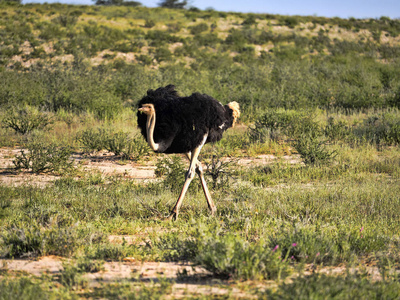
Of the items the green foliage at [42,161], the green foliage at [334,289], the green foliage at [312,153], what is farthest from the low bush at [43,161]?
the green foliage at [334,289]

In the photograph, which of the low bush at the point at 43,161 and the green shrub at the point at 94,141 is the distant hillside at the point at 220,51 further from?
the low bush at the point at 43,161

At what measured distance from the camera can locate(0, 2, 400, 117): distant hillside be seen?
1694cm

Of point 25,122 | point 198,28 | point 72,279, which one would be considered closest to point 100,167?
point 25,122

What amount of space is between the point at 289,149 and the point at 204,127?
5556 mm

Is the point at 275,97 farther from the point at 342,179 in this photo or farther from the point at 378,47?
the point at 378,47

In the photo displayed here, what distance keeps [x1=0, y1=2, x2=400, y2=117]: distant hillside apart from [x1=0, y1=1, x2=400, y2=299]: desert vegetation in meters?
0.18

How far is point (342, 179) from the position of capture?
8.30 m

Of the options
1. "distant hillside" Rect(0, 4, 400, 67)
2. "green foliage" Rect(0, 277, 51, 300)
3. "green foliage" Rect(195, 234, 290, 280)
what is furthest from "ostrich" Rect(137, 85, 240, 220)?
"distant hillside" Rect(0, 4, 400, 67)

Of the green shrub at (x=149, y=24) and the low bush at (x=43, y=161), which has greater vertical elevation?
the green shrub at (x=149, y=24)

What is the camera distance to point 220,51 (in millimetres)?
32531

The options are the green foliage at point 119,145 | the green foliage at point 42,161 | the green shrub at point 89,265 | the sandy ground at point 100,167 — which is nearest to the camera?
the green shrub at point 89,265

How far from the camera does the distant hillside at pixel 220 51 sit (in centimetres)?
1694

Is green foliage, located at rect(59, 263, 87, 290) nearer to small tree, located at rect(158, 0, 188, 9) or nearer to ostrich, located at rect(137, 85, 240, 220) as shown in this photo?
ostrich, located at rect(137, 85, 240, 220)

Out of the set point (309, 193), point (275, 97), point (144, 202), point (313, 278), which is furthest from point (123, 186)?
point (275, 97)
